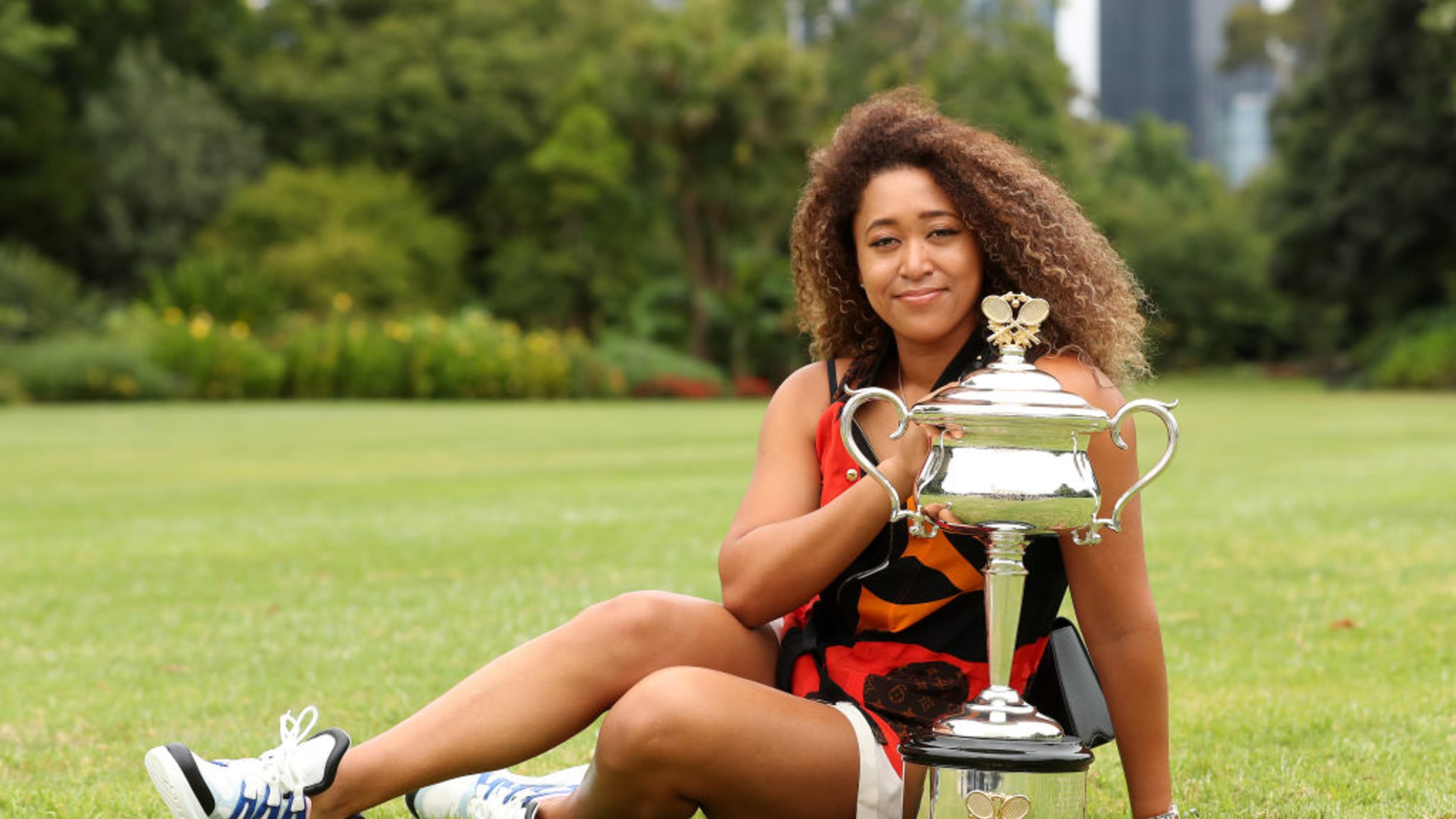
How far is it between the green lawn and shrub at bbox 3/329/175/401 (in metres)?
9.49

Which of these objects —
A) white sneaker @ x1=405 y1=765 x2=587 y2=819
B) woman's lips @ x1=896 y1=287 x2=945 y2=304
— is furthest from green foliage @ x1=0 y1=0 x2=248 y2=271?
woman's lips @ x1=896 y1=287 x2=945 y2=304

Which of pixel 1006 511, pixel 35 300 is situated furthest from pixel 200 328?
pixel 1006 511

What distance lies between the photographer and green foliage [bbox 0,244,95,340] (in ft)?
93.3

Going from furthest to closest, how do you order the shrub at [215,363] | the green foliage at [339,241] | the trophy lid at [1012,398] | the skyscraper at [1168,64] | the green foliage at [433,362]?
the skyscraper at [1168,64], the green foliage at [339,241], the green foliage at [433,362], the shrub at [215,363], the trophy lid at [1012,398]

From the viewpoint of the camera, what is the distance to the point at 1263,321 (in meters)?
50.2

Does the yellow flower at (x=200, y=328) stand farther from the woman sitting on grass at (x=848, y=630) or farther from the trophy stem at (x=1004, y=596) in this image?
the trophy stem at (x=1004, y=596)

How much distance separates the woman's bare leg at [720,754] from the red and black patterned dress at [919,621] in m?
0.12

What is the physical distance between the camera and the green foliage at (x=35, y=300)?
93.3 ft

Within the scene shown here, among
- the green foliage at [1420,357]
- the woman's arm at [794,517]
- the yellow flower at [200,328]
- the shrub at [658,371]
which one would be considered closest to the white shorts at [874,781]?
the woman's arm at [794,517]

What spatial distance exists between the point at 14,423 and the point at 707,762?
1763 cm

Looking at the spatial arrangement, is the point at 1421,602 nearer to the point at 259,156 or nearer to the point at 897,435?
the point at 897,435

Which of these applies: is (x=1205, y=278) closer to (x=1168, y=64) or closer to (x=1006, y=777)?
(x=1006, y=777)

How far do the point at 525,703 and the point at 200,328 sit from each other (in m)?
24.5

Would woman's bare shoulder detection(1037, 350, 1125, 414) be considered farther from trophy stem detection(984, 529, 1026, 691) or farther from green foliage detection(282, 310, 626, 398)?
green foliage detection(282, 310, 626, 398)
